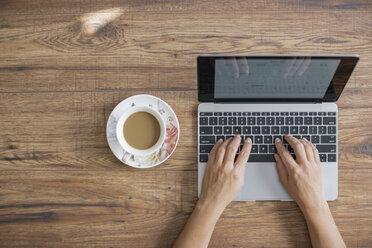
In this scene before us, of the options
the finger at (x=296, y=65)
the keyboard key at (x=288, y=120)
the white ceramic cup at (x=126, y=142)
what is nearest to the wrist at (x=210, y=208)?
the white ceramic cup at (x=126, y=142)

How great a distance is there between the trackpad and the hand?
0.08 feet

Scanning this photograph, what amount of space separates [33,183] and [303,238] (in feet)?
2.79

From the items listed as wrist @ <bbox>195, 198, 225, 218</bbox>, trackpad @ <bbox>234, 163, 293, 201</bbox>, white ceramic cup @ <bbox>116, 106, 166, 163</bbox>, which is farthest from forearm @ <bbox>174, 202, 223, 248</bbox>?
white ceramic cup @ <bbox>116, 106, 166, 163</bbox>

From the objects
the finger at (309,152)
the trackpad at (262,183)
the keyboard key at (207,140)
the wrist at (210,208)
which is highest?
the keyboard key at (207,140)

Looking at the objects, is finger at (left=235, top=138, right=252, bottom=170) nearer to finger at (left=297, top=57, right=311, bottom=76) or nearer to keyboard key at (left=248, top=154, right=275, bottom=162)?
keyboard key at (left=248, top=154, right=275, bottom=162)

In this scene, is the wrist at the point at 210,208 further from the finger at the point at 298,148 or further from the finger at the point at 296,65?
the finger at the point at 296,65

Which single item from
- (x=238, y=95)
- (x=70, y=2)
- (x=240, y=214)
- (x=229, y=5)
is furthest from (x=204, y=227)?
(x=70, y=2)

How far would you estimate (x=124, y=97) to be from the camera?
889 mm

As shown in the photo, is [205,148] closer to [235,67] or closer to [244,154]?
[244,154]

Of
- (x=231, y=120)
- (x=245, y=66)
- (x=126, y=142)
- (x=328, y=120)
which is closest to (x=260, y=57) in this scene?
(x=245, y=66)

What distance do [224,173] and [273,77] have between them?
310 millimetres

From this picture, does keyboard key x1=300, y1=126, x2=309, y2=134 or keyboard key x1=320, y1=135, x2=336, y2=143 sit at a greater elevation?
keyboard key x1=300, y1=126, x2=309, y2=134

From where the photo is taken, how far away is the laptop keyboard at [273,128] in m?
0.85

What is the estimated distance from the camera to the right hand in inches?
32.9
